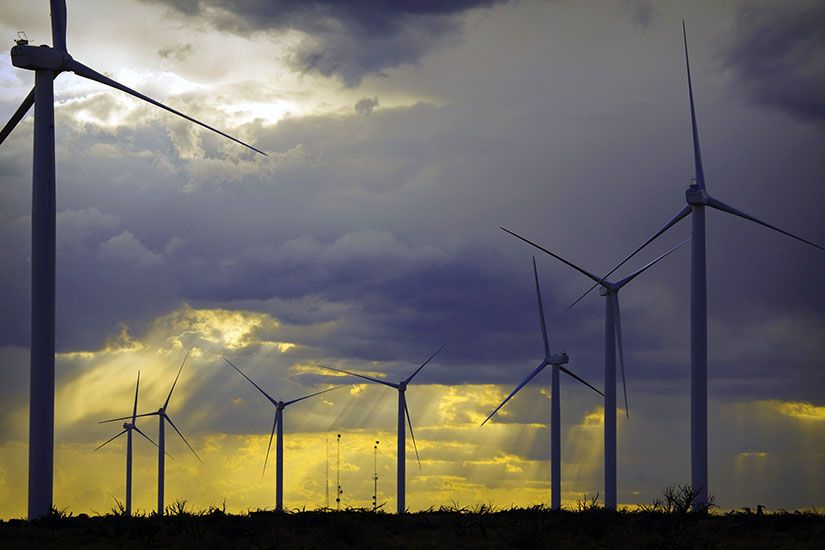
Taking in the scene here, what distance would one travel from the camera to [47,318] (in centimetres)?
5659

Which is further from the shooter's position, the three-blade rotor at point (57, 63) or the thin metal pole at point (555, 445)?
the thin metal pole at point (555, 445)

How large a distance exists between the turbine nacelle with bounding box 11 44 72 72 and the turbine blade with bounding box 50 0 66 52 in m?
0.81

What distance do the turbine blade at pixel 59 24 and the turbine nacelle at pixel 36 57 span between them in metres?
0.81

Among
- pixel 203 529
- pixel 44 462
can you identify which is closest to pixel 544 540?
pixel 203 529

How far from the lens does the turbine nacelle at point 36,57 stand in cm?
Result: 6247

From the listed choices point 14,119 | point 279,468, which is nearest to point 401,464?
point 279,468

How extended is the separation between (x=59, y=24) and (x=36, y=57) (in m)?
4.99

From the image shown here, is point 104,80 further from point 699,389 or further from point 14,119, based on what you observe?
point 699,389

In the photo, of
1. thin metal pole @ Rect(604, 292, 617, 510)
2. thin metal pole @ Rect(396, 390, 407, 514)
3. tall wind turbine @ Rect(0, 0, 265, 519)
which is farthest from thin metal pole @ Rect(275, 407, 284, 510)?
tall wind turbine @ Rect(0, 0, 265, 519)

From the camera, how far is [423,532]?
4566cm

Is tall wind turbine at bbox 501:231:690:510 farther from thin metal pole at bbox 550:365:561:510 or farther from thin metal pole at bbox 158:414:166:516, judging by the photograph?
thin metal pole at bbox 158:414:166:516

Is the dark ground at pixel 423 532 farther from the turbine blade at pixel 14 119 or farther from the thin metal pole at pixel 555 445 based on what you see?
the thin metal pole at pixel 555 445

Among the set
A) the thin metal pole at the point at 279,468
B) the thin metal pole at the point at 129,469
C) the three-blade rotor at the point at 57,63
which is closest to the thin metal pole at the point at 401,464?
the thin metal pole at the point at 279,468

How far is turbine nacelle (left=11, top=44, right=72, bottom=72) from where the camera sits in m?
62.5
